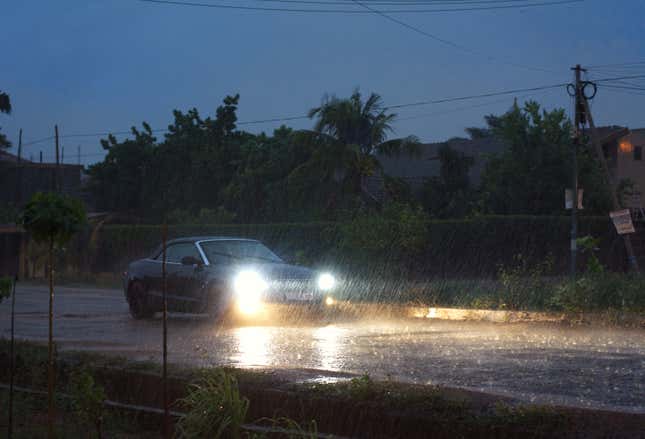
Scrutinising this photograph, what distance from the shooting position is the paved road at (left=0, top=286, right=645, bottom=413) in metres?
9.03

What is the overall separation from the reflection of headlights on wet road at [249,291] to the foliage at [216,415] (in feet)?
29.9

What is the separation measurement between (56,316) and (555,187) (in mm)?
29583

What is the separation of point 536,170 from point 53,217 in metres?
39.7

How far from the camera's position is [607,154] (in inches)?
2116

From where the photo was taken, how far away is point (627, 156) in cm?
5412

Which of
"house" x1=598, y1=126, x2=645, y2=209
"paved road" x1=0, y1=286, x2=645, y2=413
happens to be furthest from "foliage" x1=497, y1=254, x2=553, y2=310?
"house" x1=598, y1=126, x2=645, y2=209

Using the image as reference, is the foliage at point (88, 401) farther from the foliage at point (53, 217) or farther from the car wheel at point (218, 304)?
the car wheel at point (218, 304)

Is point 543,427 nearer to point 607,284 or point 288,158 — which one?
point 607,284

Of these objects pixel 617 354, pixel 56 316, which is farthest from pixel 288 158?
pixel 617 354

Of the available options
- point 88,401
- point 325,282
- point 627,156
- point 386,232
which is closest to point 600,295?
point 325,282

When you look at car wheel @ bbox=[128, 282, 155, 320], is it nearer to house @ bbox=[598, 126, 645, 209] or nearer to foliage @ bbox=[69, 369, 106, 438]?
foliage @ bbox=[69, 369, 106, 438]

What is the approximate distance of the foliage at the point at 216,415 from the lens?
248 inches

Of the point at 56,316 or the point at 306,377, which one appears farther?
the point at 56,316

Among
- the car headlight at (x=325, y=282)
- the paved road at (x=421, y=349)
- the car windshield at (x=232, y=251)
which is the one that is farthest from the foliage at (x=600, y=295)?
the car windshield at (x=232, y=251)
